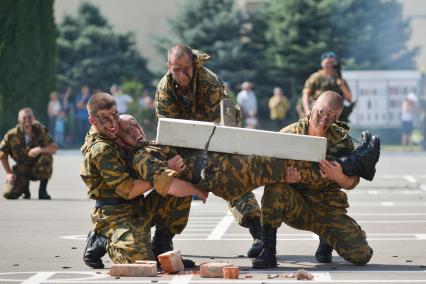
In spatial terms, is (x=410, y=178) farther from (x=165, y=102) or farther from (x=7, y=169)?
(x=165, y=102)

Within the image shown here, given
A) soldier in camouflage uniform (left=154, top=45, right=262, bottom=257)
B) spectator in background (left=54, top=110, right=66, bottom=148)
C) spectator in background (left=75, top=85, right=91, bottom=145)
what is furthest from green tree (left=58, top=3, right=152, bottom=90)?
soldier in camouflage uniform (left=154, top=45, right=262, bottom=257)

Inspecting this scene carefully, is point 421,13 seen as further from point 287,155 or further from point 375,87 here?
point 287,155

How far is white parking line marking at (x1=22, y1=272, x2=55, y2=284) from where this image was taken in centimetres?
1007

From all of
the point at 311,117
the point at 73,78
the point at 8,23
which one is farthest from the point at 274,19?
the point at 311,117

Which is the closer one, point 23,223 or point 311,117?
point 311,117

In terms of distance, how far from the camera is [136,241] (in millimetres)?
10734

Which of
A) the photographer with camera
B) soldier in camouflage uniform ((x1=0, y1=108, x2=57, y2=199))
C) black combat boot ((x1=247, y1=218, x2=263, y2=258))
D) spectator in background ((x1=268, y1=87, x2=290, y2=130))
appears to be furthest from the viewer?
spectator in background ((x1=268, y1=87, x2=290, y2=130))

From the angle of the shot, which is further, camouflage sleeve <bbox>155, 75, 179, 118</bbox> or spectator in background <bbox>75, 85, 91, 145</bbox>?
spectator in background <bbox>75, 85, 91, 145</bbox>

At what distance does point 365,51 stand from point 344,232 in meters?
38.8

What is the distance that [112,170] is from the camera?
10.8 meters

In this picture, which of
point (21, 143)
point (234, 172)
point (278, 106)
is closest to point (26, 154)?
point (21, 143)

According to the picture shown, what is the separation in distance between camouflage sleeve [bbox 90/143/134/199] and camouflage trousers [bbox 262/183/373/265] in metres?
1.11

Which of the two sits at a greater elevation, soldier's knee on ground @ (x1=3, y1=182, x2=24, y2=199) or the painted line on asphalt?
soldier's knee on ground @ (x1=3, y1=182, x2=24, y2=199)

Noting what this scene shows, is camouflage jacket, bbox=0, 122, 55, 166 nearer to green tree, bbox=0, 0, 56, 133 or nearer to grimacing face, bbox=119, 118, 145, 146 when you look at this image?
grimacing face, bbox=119, 118, 145, 146
